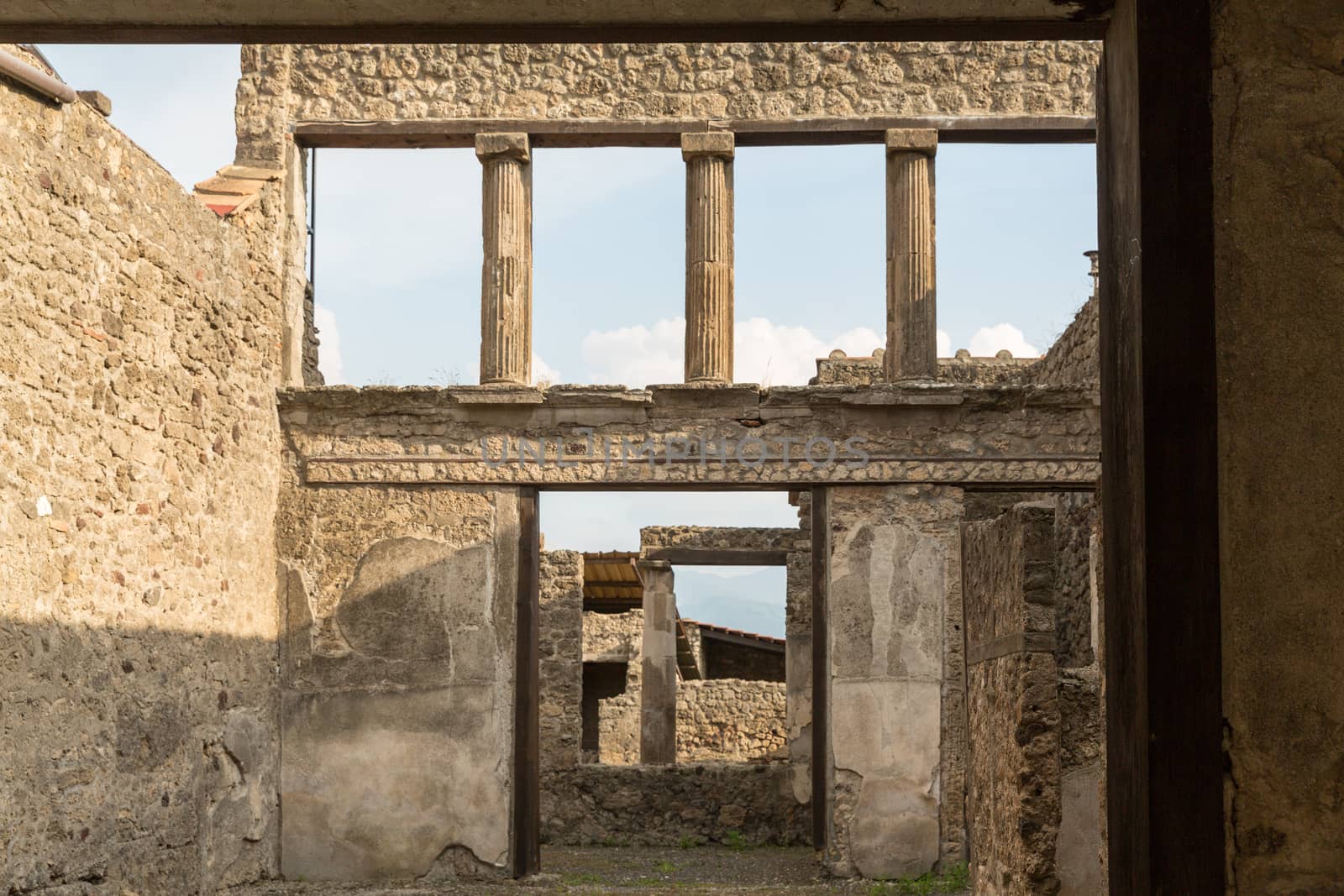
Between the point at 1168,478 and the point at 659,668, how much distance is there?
1418cm

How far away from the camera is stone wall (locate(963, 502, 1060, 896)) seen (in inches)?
207

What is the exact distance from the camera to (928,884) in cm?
946

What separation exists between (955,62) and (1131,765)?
9027 millimetres

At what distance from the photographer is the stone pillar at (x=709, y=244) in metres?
10.3

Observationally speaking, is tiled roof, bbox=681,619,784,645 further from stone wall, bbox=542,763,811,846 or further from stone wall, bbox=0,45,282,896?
stone wall, bbox=0,45,282,896

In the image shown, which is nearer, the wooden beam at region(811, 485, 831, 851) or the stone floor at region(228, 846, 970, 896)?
the stone floor at region(228, 846, 970, 896)

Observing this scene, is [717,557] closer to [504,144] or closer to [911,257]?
[911,257]

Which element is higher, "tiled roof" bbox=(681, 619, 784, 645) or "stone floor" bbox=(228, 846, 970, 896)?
"tiled roof" bbox=(681, 619, 784, 645)

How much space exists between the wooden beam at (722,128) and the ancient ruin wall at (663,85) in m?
0.05

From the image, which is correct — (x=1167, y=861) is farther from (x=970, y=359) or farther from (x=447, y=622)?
(x=970, y=359)

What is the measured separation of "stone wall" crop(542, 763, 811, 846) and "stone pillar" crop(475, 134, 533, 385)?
190 inches

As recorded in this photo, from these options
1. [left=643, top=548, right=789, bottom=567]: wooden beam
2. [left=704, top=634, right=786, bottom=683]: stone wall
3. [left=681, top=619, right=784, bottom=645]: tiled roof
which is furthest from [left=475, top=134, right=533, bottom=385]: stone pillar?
[left=704, top=634, right=786, bottom=683]: stone wall

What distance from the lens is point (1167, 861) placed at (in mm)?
2053

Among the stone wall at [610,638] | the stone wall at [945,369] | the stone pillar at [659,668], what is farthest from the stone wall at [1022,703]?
the stone wall at [610,638]
